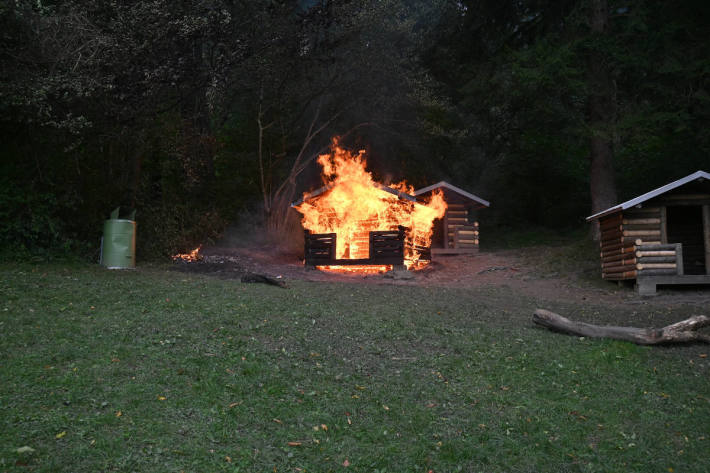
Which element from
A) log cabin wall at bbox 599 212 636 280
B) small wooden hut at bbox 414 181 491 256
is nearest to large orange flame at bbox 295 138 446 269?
small wooden hut at bbox 414 181 491 256

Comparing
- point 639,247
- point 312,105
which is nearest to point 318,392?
point 639,247

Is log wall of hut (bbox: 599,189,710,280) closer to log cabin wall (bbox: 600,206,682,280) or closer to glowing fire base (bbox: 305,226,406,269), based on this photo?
log cabin wall (bbox: 600,206,682,280)

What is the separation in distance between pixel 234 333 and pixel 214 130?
2085 cm

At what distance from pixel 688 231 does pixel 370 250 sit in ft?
36.3

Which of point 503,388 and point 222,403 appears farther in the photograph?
point 503,388

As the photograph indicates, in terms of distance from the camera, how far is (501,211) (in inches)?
1419

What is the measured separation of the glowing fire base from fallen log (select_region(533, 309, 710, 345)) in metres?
11.0

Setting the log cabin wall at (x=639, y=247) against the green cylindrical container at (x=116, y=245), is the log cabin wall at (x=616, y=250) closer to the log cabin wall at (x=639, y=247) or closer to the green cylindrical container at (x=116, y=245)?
the log cabin wall at (x=639, y=247)

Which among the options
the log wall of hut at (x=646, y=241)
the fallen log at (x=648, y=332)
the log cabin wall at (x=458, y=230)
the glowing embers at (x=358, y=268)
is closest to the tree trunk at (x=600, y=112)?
the log wall of hut at (x=646, y=241)

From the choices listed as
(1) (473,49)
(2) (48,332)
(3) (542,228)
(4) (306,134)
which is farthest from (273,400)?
(3) (542,228)

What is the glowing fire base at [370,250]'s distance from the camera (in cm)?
2144

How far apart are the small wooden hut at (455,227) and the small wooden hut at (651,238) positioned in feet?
32.1

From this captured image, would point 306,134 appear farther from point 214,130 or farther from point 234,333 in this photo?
point 234,333

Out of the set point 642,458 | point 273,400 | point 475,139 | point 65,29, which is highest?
point 475,139
